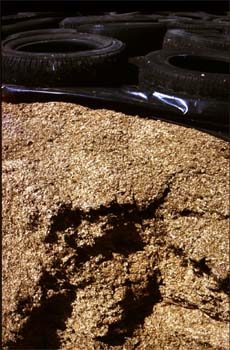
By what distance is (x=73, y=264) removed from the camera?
134 cm

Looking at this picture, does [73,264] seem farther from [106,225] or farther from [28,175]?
[28,175]

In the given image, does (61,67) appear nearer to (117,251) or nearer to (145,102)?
(145,102)

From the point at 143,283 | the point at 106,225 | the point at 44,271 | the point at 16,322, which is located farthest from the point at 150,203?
the point at 16,322

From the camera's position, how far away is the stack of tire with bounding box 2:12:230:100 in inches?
65.9

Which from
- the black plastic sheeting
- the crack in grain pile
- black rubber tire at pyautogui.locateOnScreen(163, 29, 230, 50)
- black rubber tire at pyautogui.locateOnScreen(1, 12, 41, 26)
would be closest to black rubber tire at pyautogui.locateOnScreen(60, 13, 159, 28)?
black rubber tire at pyautogui.locateOnScreen(1, 12, 41, 26)

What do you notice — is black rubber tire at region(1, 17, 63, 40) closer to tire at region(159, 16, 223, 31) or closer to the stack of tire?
the stack of tire

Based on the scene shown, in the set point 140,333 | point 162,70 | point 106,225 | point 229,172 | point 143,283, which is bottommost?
point 140,333

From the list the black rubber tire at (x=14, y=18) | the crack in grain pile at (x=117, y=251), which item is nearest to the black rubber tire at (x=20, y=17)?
the black rubber tire at (x=14, y=18)

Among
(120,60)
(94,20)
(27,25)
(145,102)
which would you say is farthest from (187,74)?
(27,25)

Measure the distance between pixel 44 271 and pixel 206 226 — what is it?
508 mm

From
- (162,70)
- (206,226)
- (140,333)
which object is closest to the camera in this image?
(206,226)

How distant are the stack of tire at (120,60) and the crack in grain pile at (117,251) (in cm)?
38

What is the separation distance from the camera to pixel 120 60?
1.95 meters

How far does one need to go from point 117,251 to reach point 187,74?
0.74 m
